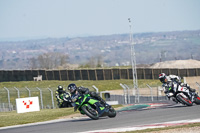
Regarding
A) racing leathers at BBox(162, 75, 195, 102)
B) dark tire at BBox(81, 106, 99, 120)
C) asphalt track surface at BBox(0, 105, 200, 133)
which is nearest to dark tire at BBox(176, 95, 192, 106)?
racing leathers at BBox(162, 75, 195, 102)

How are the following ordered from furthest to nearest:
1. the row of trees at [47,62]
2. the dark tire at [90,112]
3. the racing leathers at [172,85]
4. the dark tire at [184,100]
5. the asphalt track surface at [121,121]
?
the row of trees at [47,62] → the racing leathers at [172,85] → the dark tire at [184,100] → the dark tire at [90,112] → the asphalt track surface at [121,121]

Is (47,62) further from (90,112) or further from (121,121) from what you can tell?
(121,121)

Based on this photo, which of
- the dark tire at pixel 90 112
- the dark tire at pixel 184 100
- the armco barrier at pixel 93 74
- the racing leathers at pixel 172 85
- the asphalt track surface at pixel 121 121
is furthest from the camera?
the armco barrier at pixel 93 74

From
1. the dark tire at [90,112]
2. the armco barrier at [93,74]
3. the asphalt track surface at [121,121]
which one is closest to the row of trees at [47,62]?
the armco barrier at [93,74]

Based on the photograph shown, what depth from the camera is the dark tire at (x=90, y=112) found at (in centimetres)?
1975

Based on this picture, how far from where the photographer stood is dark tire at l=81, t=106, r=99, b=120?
19.7 m

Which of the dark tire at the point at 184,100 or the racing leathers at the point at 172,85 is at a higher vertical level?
the racing leathers at the point at 172,85

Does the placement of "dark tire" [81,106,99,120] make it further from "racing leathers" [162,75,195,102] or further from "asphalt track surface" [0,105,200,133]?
"racing leathers" [162,75,195,102]

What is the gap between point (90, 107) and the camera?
65.1ft

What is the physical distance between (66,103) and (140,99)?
1034cm

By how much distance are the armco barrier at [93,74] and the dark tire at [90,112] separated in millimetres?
42826

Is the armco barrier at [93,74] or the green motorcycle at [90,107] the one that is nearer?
the green motorcycle at [90,107]

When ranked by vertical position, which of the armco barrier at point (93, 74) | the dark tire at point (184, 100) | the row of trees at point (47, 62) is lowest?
the row of trees at point (47, 62)

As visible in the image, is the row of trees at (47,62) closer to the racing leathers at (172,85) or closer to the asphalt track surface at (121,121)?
the racing leathers at (172,85)
